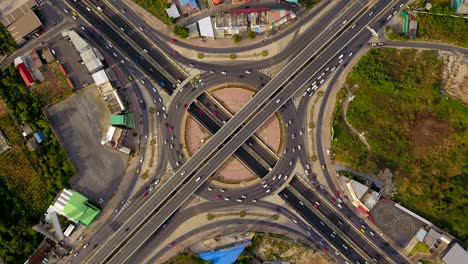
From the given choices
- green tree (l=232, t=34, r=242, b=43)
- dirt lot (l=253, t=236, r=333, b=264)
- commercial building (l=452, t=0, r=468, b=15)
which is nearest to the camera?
dirt lot (l=253, t=236, r=333, b=264)

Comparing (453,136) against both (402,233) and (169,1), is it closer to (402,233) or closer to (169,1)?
(402,233)

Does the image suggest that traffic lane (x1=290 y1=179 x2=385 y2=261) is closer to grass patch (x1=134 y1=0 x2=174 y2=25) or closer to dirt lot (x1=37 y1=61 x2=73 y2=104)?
grass patch (x1=134 y1=0 x2=174 y2=25)

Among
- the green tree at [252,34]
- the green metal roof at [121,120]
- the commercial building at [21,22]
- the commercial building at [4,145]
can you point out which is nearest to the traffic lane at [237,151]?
the green metal roof at [121,120]

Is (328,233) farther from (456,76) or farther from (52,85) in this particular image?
(52,85)

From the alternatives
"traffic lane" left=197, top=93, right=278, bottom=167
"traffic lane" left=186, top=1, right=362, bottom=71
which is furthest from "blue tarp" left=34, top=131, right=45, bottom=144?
"traffic lane" left=186, top=1, right=362, bottom=71

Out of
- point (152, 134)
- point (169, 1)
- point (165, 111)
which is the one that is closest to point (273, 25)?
point (169, 1)

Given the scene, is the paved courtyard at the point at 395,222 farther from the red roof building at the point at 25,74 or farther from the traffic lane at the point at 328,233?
the red roof building at the point at 25,74
